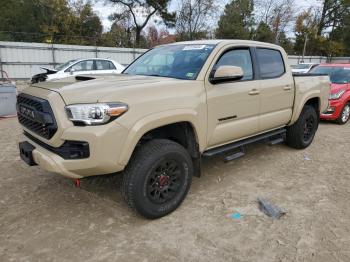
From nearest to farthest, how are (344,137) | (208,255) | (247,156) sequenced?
1. (208,255)
2. (247,156)
3. (344,137)

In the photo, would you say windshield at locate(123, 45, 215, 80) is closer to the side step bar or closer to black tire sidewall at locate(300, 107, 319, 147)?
the side step bar

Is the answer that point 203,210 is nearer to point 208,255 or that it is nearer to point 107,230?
point 208,255

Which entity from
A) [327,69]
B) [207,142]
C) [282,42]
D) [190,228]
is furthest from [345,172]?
[282,42]

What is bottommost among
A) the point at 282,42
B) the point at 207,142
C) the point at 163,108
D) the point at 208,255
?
the point at 208,255

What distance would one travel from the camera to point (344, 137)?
21.7 ft

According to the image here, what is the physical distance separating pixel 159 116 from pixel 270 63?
2.49 meters

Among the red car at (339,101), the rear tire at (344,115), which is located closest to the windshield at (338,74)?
the red car at (339,101)

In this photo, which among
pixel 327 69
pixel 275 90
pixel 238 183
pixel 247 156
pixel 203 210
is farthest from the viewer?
pixel 327 69

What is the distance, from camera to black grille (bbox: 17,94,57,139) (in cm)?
270

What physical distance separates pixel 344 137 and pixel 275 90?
3229 mm

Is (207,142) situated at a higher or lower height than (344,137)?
higher

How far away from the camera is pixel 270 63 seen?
4.57 metres

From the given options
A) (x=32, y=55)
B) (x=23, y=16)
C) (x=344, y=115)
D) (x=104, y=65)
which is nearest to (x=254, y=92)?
(x=344, y=115)

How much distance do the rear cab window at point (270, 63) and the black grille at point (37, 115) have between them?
2.92 meters
